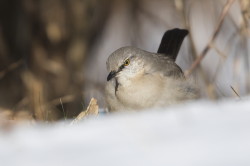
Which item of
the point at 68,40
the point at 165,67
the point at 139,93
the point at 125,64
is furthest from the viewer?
the point at 68,40

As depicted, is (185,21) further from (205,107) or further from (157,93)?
(205,107)

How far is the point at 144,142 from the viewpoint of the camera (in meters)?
2.57

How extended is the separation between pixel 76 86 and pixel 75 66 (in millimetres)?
412

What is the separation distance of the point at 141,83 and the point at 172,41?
52.7 inches

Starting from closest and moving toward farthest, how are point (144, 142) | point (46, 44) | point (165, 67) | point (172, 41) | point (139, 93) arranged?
point (144, 142), point (139, 93), point (165, 67), point (172, 41), point (46, 44)

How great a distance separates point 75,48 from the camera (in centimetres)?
882

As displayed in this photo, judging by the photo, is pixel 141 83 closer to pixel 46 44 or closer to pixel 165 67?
pixel 165 67

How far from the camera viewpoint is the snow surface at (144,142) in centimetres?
241

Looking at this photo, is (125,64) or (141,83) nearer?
(141,83)

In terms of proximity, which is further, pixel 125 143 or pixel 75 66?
pixel 75 66

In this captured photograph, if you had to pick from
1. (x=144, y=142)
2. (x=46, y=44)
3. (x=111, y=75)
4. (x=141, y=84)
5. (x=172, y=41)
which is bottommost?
(x=144, y=142)

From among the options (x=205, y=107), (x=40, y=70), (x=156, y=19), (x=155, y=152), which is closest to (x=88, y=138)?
(x=155, y=152)

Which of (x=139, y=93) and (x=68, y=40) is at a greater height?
(x=68, y=40)

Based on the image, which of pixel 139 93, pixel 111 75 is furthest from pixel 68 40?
pixel 139 93
